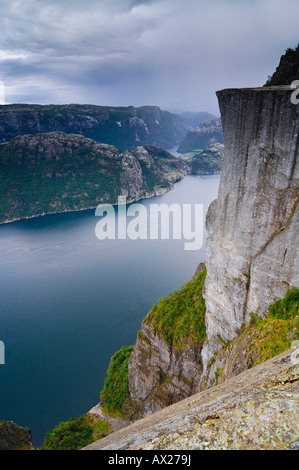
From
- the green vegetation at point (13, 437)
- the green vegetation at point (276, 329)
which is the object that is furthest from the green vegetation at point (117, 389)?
the green vegetation at point (276, 329)

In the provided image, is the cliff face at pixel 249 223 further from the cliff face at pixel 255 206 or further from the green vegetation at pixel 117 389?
the green vegetation at pixel 117 389

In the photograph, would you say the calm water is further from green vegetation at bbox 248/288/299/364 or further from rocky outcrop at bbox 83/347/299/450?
rocky outcrop at bbox 83/347/299/450

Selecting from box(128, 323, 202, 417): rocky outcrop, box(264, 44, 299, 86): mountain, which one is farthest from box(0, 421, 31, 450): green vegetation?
box(264, 44, 299, 86): mountain

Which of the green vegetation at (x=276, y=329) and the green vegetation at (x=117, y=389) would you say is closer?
the green vegetation at (x=276, y=329)

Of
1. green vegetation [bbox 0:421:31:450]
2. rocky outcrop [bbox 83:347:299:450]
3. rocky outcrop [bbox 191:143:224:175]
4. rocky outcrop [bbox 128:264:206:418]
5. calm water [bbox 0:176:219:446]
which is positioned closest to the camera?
rocky outcrop [bbox 83:347:299:450]
